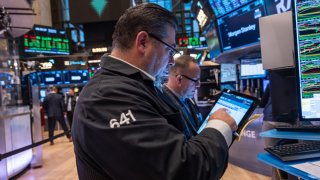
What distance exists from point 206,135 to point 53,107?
875 centimetres

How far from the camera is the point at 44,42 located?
1353 cm

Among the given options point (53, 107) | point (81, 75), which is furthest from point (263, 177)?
point (81, 75)

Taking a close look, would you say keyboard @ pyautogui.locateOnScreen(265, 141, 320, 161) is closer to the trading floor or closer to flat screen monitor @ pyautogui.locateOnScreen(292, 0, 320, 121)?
flat screen monitor @ pyautogui.locateOnScreen(292, 0, 320, 121)

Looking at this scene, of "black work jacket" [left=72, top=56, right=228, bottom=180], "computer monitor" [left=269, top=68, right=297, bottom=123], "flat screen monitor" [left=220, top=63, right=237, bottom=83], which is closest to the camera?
"black work jacket" [left=72, top=56, right=228, bottom=180]

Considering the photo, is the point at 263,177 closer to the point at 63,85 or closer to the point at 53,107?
the point at 53,107

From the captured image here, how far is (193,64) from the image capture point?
2.90 m

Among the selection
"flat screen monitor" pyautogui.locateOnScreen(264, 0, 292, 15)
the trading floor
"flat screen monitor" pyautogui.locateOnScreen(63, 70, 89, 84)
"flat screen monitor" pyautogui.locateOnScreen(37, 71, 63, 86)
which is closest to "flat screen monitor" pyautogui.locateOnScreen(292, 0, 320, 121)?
"flat screen monitor" pyautogui.locateOnScreen(264, 0, 292, 15)

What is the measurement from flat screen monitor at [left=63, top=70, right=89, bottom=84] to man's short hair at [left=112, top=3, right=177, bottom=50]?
12341 mm

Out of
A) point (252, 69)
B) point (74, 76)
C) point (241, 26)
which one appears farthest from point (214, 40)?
point (74, 76)

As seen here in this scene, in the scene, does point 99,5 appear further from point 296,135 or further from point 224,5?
point 296,135

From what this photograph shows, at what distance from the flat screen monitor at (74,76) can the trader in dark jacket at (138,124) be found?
12365 millimetres

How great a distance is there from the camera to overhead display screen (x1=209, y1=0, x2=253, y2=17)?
482 cm

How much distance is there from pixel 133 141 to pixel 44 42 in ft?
45.1

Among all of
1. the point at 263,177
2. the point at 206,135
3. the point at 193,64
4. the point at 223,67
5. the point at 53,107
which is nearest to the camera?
the point at 206,135
